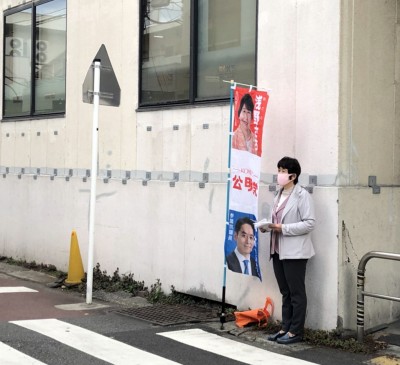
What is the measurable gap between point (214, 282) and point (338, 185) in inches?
89.8

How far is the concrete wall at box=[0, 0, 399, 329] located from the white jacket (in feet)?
0.87

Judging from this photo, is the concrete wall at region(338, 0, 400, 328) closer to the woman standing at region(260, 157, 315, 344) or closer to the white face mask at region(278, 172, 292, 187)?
the woman standing at region(260, 157, 315, 344)

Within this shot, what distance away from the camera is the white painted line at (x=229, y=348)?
18.9 feet

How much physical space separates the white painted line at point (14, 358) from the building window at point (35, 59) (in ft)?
19.1

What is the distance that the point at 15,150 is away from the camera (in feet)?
39.5

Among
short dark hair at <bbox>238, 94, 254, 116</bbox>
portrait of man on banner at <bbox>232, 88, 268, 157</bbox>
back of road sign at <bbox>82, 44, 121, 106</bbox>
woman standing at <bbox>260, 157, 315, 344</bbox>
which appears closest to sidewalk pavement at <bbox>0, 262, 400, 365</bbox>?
woman standing at <bbox>260, 157, 315, 344</bbox>

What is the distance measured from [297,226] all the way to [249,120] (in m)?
1.35

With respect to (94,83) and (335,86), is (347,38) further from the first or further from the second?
(94,83)

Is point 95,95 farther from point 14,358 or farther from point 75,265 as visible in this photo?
point 14,358

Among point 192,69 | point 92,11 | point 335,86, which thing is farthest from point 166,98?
point 335,86

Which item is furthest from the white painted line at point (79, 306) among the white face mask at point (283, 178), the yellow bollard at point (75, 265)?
the white face mask at point (283, 178)

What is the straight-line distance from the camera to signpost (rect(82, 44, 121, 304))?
26.8ft

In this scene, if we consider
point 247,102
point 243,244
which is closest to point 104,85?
point 247,102

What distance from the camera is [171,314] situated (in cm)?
760
